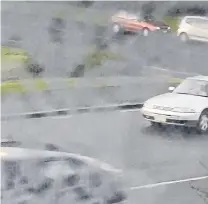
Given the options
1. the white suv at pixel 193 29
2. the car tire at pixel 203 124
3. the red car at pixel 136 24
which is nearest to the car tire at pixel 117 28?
the red car at pixel 136 24

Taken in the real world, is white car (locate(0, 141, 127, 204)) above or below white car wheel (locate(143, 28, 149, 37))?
below

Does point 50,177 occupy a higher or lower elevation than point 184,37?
lower

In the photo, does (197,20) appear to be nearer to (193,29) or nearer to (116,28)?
(193,29)

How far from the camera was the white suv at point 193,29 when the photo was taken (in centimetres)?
103

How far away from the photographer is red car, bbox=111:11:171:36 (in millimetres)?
1053

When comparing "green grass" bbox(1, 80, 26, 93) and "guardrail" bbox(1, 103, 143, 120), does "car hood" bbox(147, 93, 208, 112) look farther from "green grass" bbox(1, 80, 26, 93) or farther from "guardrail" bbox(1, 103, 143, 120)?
"green grass" bbox(1, 80, 26, 93)

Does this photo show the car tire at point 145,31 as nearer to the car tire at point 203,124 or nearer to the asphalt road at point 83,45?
the asphalt road at point 83,45

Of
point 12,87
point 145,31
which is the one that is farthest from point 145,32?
point 12,87

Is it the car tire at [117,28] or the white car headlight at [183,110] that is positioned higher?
the car tire at [117,28]

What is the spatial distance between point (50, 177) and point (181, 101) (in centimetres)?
28

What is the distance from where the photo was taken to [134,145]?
1072 mm

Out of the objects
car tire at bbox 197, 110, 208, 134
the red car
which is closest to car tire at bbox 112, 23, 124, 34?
the red car

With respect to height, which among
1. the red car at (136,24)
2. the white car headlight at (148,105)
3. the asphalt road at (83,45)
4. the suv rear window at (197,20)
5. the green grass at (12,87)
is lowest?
the white car headlight at (148,105)

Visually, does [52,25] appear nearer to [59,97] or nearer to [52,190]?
[59,97]
